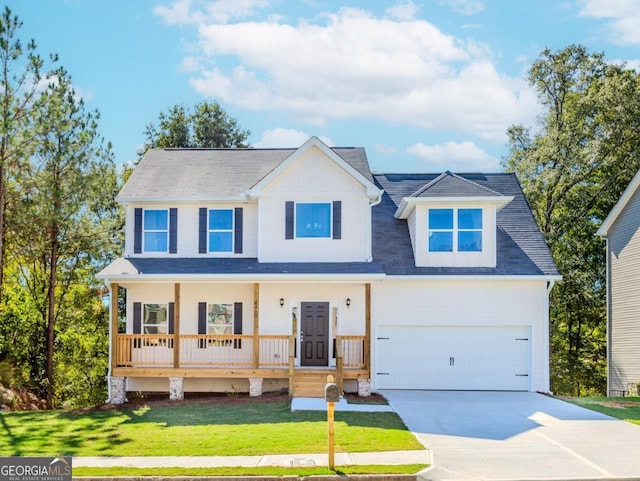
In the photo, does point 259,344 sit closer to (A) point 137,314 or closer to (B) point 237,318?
(B) point 237,318

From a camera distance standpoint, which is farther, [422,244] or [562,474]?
[422,244]

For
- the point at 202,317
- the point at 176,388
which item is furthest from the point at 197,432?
the point at 202,317

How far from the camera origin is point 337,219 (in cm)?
1998

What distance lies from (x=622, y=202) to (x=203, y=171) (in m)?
14.0

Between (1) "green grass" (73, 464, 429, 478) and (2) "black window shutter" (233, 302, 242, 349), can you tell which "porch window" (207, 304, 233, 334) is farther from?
(1) "green grass" (73, 464, 429, 478)

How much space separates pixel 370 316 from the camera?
19250mm

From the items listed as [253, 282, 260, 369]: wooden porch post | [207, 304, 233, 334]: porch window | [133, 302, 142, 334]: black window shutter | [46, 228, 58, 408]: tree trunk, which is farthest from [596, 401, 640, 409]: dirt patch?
[46, 228, 58, 408]: tree trunk

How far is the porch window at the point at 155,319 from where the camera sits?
20.3m

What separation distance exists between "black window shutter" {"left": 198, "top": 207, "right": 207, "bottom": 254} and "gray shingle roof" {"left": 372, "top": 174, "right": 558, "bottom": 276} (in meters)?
5.10

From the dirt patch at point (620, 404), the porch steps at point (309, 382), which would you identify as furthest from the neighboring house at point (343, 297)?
the dirt patch at point (620, 404)

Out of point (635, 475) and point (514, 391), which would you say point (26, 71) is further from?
point (635, 475)

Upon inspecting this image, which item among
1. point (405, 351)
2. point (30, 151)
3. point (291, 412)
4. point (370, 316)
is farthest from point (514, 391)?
point (30, 151)

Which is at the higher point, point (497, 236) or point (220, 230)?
point (220, 230)

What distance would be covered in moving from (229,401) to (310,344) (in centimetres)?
310
